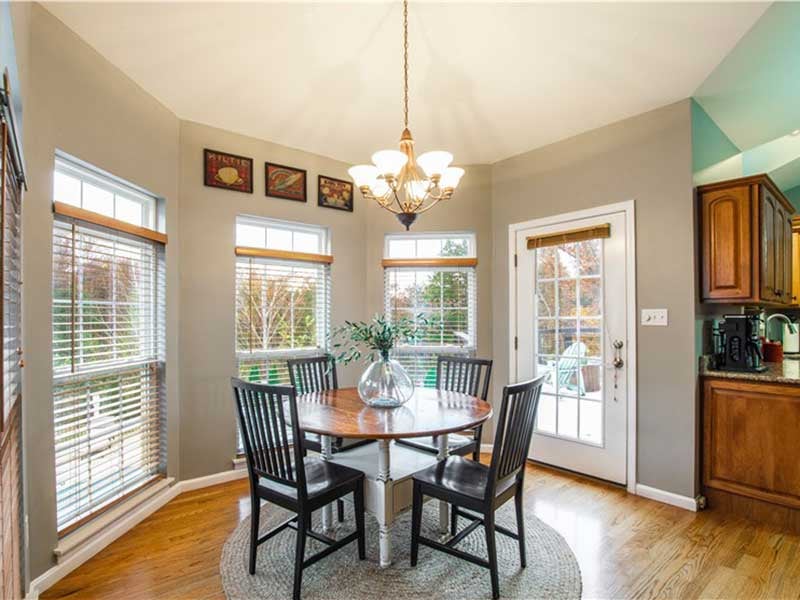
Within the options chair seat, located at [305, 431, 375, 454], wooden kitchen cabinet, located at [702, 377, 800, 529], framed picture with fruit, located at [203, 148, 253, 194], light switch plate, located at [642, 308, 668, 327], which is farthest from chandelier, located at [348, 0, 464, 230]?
wooden kitchen cabinet, located at [702, 377, 800, 529]

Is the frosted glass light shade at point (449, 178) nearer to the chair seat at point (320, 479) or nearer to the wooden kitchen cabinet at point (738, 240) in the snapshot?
the chair seat at point (320, 479)

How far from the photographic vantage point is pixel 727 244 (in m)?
2.80

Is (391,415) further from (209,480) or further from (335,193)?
(335,193)

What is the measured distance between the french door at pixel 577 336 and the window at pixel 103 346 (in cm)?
287

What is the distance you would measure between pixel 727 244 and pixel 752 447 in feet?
4.27

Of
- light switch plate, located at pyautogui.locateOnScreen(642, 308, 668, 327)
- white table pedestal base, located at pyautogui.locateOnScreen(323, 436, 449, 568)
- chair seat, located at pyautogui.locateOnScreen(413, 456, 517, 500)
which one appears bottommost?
white table pedestal base, located at pyautogui.locateOnScreen(323, 436, 449, 568)

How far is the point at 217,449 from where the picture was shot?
10.7ft

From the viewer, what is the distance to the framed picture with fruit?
10.6ft

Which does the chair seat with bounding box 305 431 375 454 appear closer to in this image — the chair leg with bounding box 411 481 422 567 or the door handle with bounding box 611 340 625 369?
the chair leg with bounding box 411 481 422 567

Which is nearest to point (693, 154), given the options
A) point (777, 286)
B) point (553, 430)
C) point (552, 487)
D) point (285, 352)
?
point (777, 286)

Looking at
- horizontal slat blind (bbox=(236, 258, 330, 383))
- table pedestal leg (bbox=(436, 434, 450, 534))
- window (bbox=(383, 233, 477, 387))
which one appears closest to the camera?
table pedestal leg (bbox=(436, 434, 450, 534))

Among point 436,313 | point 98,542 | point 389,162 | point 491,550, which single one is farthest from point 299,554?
point 436,313

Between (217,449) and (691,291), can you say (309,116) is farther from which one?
(691,291)

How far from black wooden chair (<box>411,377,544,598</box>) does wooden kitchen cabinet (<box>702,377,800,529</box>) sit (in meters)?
1.57
